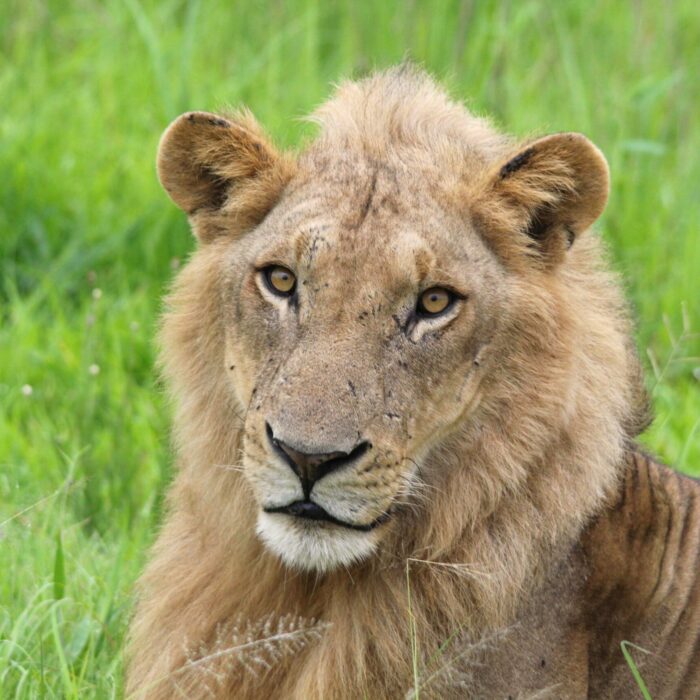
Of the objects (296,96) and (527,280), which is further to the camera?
(296,96)

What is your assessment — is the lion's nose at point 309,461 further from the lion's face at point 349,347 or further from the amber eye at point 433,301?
the amber eye at point 433,301

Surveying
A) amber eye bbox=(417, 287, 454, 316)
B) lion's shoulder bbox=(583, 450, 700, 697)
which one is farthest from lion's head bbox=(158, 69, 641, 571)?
lion's shoulder bbox=(583, 450, 700, 697)

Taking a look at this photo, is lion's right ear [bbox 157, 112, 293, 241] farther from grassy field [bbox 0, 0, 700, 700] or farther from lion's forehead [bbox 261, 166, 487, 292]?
grassy field [bbox 0, 0, 700, 700]

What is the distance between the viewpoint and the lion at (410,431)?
134 inches

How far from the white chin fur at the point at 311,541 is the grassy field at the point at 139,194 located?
0.79m

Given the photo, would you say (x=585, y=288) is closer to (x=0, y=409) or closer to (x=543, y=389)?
(x=543, y=389)

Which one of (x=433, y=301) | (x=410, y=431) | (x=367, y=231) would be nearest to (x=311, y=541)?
(x=410, y=431)

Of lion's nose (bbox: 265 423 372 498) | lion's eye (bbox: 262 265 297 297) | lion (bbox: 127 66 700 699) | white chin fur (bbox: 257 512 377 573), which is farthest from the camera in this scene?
lion's eye (bbox: 262 265 297 297)

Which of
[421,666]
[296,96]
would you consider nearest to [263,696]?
[421,666]

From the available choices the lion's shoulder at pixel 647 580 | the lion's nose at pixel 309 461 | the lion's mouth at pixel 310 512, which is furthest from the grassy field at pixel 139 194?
the lion's nose at pixel 309 461

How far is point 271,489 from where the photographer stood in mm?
3223

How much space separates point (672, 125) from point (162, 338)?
4.80 metres

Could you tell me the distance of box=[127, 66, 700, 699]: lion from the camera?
3.40 meters

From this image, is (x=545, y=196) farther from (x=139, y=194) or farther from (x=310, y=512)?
(x=139, y=194)
